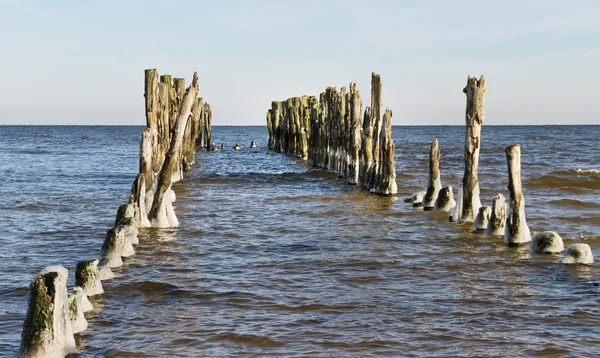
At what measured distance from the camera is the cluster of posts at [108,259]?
6344 mm

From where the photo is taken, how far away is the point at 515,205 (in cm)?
1225

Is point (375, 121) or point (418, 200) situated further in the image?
→ point (375, 121)

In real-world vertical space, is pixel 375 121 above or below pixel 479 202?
above

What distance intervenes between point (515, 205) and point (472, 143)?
2317 mm

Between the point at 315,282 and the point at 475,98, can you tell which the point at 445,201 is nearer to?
the point at 475,98

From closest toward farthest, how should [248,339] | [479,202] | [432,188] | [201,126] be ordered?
[248,339]
[479,202]
[432,188]
[201,126]

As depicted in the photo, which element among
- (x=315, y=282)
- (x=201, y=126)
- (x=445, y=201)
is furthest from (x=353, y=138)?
(x=201, y=126)

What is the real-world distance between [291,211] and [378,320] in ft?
32.1

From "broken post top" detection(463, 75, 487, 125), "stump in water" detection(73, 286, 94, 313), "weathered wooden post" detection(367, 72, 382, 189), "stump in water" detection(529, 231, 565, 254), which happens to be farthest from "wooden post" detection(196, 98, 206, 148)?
"stump in water" detection(73, 286, 94, 313)

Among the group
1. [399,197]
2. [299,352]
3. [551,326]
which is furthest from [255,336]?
[399,197]

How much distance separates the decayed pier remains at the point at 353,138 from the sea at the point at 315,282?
1253 millimetres

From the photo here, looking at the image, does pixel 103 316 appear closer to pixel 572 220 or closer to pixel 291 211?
pixel 291 211

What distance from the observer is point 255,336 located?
7430mm

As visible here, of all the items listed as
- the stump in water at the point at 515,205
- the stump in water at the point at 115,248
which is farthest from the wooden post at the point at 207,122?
the stump in water at the point at 115,248
